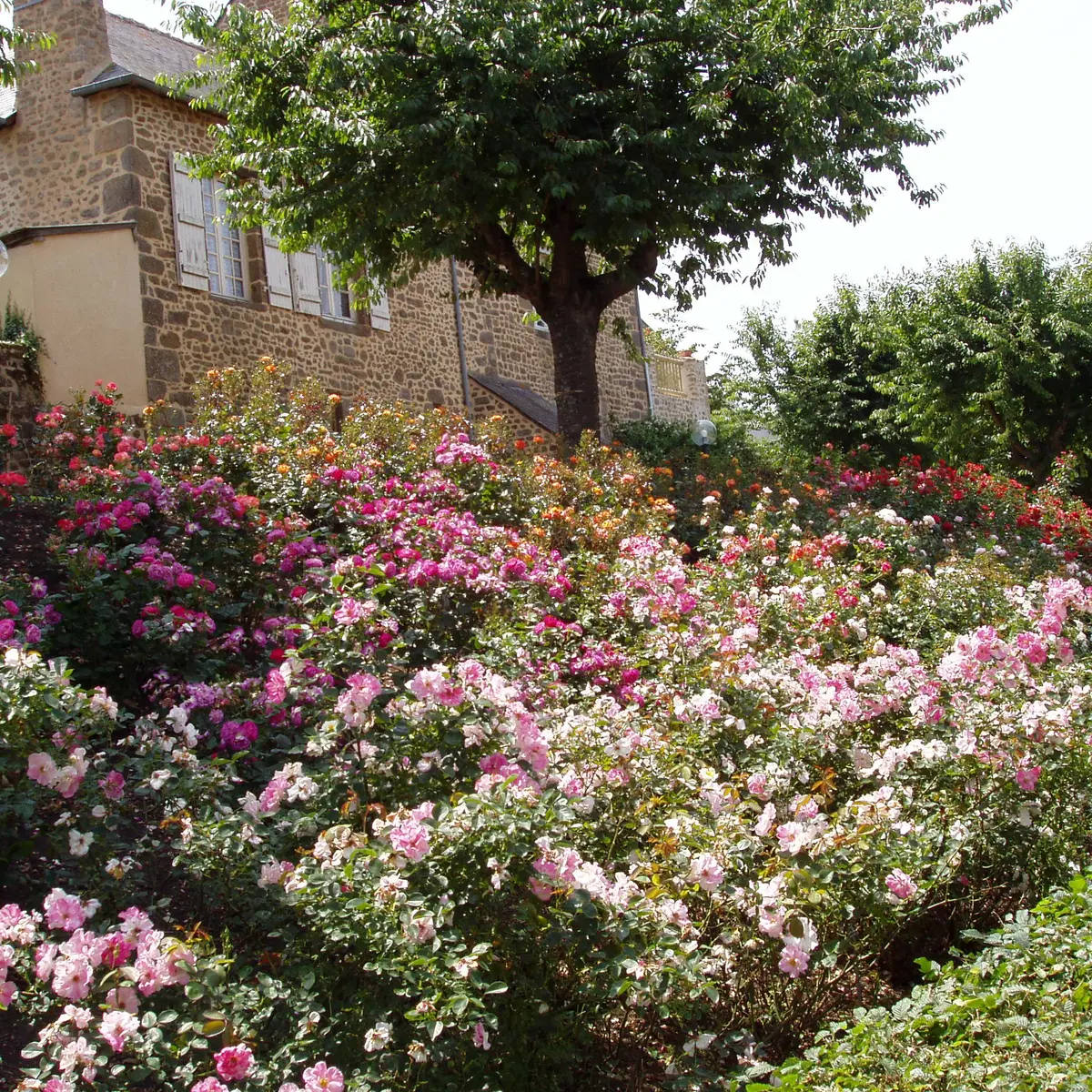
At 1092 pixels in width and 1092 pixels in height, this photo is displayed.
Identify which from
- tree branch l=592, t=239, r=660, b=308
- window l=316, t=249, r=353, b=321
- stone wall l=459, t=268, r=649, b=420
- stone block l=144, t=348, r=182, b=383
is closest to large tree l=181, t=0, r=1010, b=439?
tree branch l=592, t=239, r=660, b=308

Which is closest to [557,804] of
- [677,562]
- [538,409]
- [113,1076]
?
[113,1076]

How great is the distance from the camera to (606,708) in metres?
3.67

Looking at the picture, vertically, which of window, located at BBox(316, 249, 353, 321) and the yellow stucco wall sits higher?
window, located at BBox(316, 249, 353, 321)

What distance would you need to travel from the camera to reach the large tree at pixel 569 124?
9477 millimetres

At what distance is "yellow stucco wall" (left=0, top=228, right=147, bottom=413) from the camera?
34.1 ft

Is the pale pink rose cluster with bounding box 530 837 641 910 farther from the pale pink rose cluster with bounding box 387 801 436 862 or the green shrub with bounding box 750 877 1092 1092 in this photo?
the green shrub with bounding box 750 877 1092 1092

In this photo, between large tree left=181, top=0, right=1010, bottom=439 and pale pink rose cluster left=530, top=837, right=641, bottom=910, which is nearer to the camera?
pale pink rose cluster left=530, top=837, right=641, bottom=910

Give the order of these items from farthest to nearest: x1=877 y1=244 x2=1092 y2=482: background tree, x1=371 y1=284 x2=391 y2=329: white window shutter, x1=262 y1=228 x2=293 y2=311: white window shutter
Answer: x1=877 y1=244 x2=1092 y2=482: background tree → x1=371 y1=284 x2=391 y2=329: white window shutter → x1=262 y1=228 x2=293 y2=311: white window shutter

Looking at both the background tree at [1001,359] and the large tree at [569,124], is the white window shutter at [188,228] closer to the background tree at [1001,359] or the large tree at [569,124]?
the large tree at [569,124]

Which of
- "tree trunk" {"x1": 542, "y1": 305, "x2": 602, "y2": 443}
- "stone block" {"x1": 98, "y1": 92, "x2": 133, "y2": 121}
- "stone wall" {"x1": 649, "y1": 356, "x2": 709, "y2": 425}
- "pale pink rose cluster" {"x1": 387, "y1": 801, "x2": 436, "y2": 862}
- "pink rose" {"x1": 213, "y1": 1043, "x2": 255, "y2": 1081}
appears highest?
"stone block" {"x1": 98, "y1": 92, "x2": 133, "y2": 121}

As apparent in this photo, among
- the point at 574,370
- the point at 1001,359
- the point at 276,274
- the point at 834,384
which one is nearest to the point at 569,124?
the point at 574,370

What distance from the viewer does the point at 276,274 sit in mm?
12539

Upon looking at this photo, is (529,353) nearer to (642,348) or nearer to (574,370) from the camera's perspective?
(642,348)

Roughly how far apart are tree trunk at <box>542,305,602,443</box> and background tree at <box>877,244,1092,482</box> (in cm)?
889
